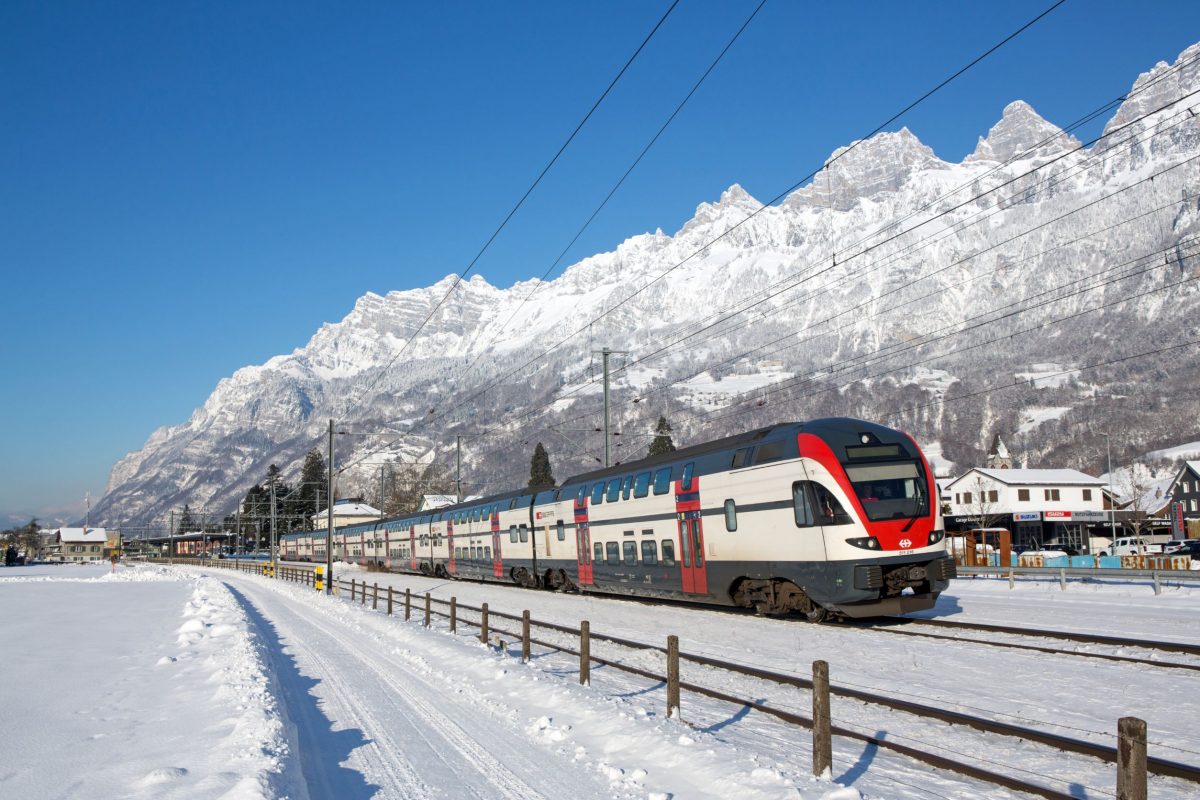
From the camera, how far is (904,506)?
61.7ft

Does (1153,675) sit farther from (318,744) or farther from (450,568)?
(450,568)

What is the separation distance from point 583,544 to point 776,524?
12047 millimetres

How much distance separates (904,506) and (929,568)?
1.37 metres

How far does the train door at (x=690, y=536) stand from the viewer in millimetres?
23031

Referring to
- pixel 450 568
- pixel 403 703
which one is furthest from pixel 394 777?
pixel 450 568

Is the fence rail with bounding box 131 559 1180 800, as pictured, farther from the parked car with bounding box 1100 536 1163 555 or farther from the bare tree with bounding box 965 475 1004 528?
the bare tree with bounding box 965 475 1004 528

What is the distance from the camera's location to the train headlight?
1811cm

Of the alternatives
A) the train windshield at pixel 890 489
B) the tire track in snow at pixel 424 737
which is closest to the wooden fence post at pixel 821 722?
the tire track in snow at pixel 424 737

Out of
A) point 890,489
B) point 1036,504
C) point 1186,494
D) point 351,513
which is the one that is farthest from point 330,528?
point 351,513

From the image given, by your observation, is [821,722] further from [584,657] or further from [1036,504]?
[1036,504]

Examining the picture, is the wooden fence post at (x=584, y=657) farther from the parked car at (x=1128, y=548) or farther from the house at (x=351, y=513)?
the house at (x=351, y=513)

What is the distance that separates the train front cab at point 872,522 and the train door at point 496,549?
23.1 metres

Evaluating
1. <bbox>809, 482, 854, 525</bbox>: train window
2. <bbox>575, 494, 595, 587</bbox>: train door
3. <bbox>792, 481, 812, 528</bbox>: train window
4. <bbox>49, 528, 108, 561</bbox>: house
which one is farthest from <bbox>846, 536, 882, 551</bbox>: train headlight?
<bbox>49, 528, 108, 561</bbox>: house

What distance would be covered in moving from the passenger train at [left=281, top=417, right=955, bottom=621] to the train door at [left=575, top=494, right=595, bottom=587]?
0.04 m
